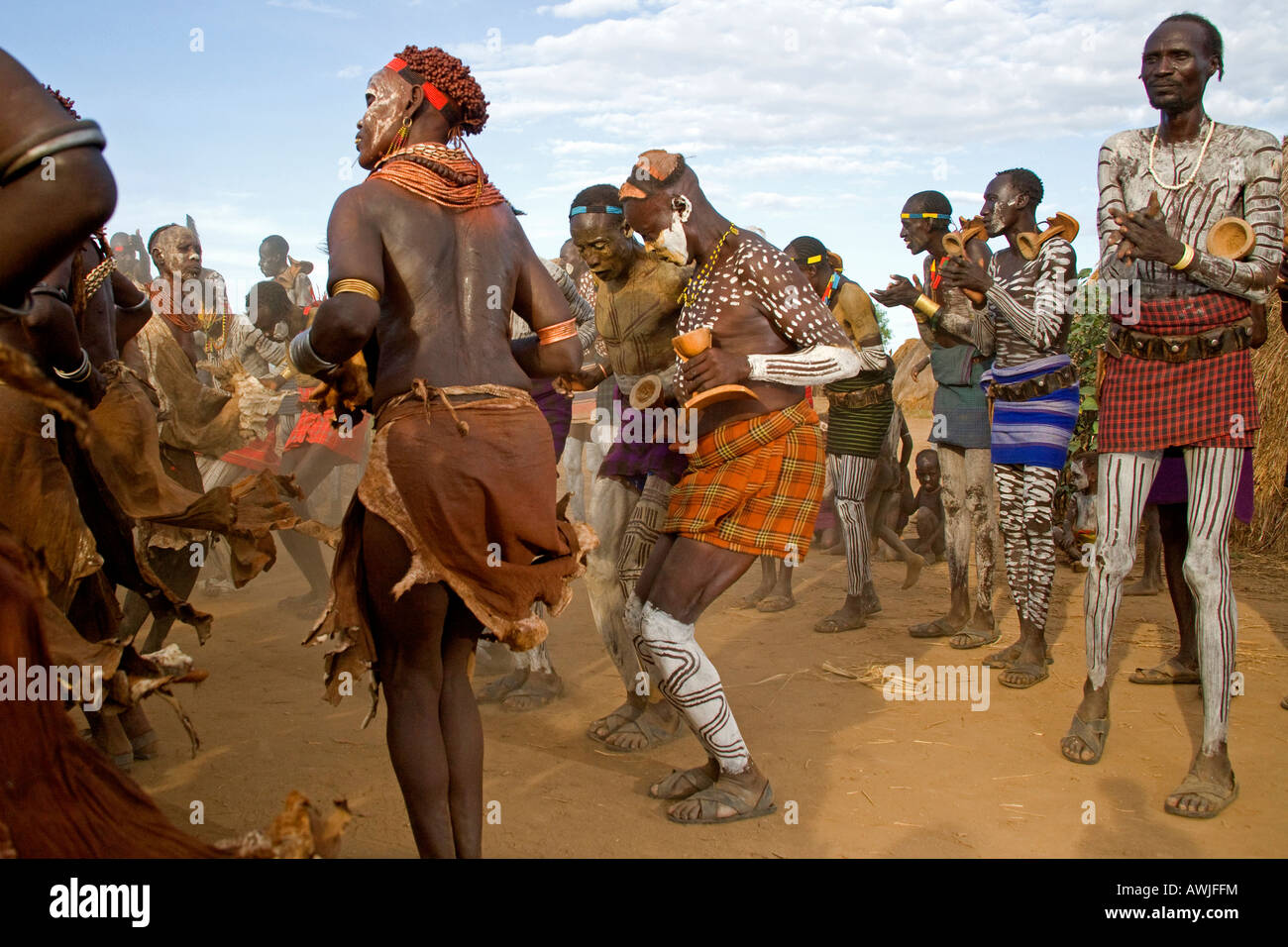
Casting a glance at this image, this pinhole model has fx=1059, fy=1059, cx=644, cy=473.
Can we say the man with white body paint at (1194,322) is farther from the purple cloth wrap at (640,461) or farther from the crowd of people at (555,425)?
the purple cloth wrap at (640,461)

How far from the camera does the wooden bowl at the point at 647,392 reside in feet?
13.9

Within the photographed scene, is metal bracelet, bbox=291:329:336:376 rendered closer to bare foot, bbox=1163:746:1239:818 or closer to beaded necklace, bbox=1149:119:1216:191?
beaded necklace, bbox=1149:119:1216:191

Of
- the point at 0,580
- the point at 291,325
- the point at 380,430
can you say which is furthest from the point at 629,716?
the point at 291,325

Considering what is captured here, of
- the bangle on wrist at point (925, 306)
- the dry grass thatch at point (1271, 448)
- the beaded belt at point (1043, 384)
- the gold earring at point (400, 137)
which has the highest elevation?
the gold earring at point (400, 137)

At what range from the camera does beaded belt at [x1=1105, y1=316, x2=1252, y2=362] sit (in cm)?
404

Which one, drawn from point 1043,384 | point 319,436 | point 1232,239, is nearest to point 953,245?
point 1043,384

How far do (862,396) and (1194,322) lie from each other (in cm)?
290

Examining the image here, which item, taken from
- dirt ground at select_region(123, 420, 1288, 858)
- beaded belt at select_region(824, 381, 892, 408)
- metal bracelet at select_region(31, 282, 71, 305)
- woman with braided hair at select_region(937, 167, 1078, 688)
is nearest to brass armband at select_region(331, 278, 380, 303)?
metal bracelet at select_region(31, 282, 71, 305)

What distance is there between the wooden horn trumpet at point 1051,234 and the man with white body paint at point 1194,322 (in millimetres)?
957

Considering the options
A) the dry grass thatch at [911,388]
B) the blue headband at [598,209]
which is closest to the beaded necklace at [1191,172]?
the blue headband at [598,209]

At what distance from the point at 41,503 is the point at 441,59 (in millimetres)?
1971

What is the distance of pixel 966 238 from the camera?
598cm

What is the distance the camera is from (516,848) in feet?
11.7

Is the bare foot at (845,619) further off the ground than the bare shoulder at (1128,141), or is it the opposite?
the bare shoulder at (1128,141)
